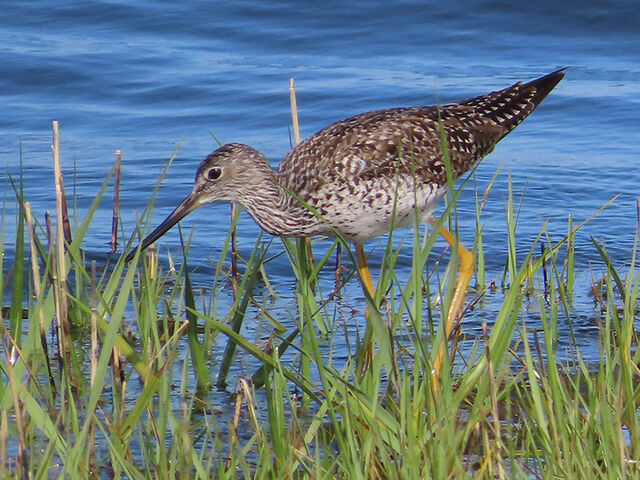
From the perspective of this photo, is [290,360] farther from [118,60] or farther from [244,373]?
[118,60]

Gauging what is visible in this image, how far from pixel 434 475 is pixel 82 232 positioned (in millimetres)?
1633

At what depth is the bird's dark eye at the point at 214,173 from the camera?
5859 mm

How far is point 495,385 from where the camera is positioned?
134 inches

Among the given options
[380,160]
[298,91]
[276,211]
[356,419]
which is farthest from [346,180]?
[298,91]

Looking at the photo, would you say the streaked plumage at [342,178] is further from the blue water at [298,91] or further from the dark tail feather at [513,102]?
the blue water at [298,91]

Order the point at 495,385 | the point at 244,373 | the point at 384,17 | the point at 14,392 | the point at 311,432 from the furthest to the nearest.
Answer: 1. the point at 384,17
2. the point at 244,373
3. the point at 311,432
4. the point at 495,385
5. the point at 14,392

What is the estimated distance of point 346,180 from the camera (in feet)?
19.6

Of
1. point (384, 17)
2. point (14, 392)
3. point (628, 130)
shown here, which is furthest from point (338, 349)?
point (384, 17)

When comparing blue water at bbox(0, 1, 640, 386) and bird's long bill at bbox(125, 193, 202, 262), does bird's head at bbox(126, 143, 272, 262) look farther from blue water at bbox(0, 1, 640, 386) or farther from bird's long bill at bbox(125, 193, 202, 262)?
blue water at bbox(0, 1, 640, 386)

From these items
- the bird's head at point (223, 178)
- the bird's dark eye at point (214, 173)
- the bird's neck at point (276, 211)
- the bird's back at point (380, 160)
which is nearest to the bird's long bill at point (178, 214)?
the bird's head at point (223, 178)

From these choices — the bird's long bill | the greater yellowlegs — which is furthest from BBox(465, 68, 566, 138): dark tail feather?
the bird's long bill

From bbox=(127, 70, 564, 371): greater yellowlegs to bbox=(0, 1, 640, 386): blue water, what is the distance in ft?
1.94

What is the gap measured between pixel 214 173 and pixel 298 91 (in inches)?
219

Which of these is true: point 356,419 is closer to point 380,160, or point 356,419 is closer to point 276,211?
point 276,211
